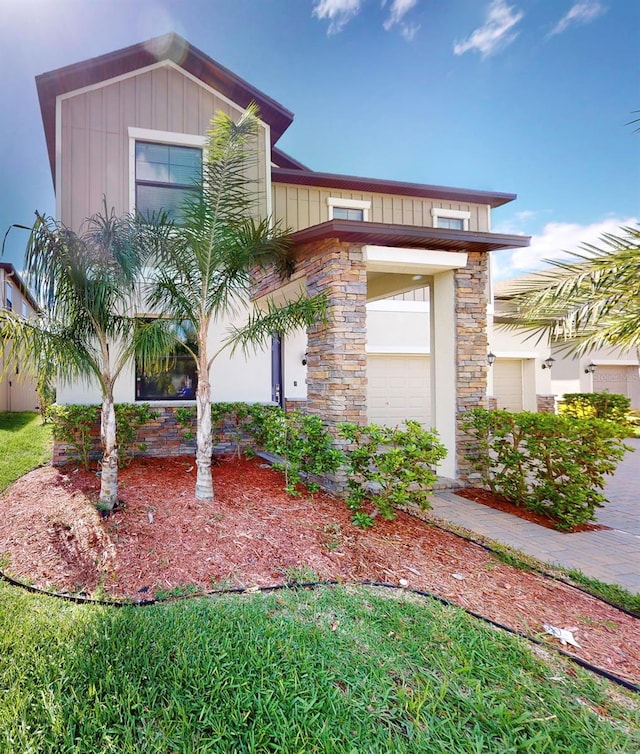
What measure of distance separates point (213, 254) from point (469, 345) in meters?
4.09

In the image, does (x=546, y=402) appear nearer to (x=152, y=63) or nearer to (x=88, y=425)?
(x=88, y=425)

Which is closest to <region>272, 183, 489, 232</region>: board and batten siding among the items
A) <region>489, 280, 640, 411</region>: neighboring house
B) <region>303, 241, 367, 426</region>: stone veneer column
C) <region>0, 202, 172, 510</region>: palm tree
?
<region>489, 280, 640, 411</region>: neighboring house

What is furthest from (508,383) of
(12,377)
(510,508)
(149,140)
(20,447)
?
(12,377)

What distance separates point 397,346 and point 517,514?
25.0ft

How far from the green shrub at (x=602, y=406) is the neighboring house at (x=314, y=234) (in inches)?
229

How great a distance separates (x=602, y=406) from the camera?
14.2m

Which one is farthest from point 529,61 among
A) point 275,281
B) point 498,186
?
point 275,281

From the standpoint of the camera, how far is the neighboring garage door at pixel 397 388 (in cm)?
1262

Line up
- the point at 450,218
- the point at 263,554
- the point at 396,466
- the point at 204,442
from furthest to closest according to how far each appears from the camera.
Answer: the point at 450,218 → the point at 204,442 → the point at 396,466 → the point at 263,554

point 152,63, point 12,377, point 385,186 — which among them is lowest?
point 12,377

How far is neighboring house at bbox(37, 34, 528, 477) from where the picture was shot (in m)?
6.18

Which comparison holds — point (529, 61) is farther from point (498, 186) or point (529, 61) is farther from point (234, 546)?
point (234, 546)

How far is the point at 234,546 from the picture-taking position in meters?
4.29

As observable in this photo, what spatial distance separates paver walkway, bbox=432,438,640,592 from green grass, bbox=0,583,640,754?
1789 millimetres
